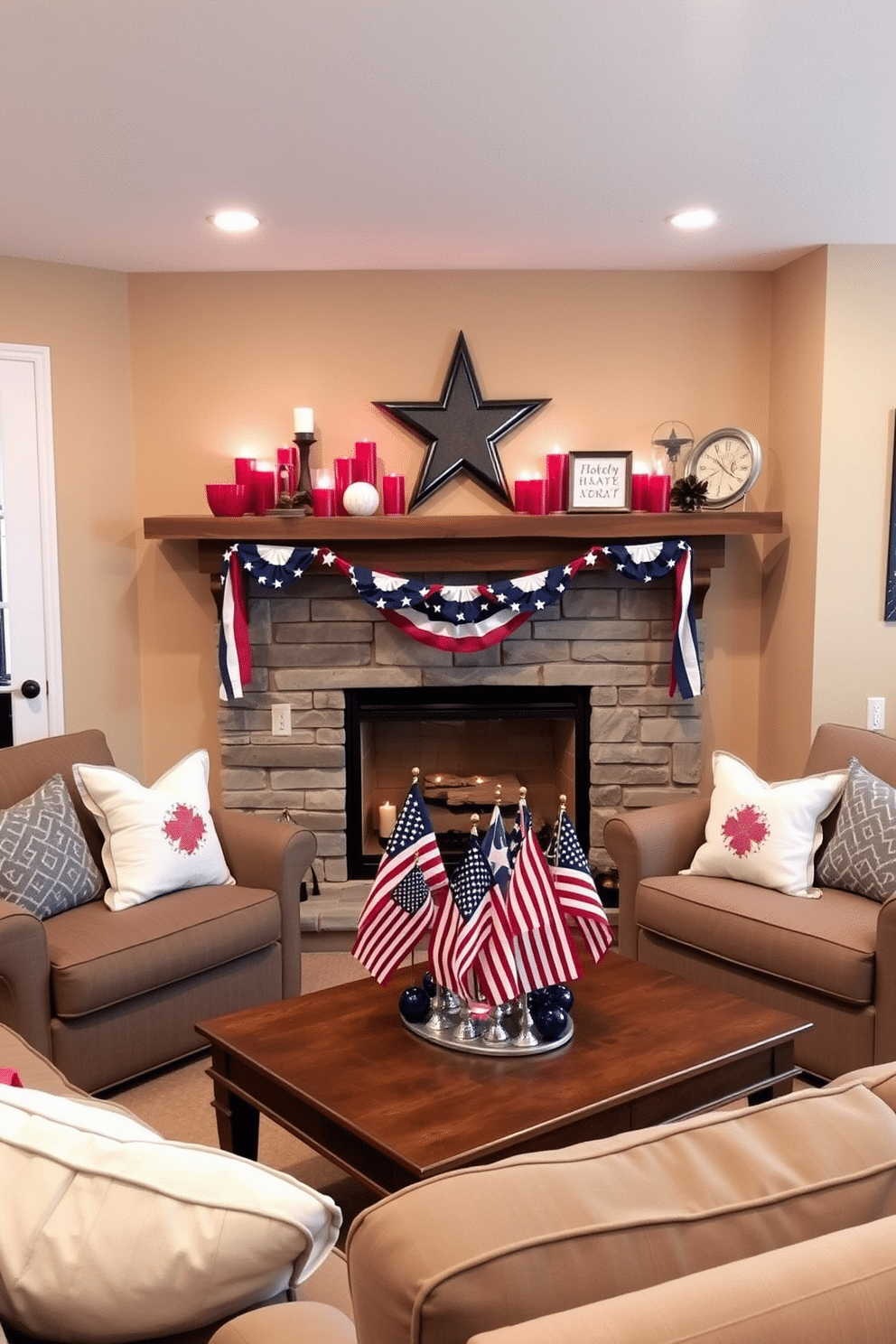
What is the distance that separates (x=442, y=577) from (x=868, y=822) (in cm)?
183

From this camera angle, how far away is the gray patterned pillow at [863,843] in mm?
3178

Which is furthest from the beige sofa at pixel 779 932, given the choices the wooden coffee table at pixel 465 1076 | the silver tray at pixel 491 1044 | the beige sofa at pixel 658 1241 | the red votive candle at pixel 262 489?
the beige sofa at pixel 658 1241

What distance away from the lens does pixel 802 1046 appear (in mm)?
3059

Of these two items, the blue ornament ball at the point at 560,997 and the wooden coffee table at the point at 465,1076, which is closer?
the wooden coffee table at the point at 465,1076

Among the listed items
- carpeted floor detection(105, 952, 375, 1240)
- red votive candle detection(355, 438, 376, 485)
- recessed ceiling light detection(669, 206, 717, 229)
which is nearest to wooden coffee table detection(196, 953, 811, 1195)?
carpeted floor detection(105, 952, 375, 1240)

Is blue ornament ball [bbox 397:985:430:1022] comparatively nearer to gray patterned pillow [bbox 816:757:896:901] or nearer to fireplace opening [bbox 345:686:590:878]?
gray patterned pillow [bbox 816:757:896:901]

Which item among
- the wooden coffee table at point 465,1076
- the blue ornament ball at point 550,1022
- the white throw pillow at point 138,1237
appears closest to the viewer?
the white throw pillow at point 138,1237

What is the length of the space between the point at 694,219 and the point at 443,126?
1.15 m

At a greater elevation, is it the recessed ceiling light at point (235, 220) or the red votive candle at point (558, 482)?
the recessed ceiling light at point (235, 220)

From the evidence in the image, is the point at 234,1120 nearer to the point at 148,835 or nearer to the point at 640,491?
the point at 148,835

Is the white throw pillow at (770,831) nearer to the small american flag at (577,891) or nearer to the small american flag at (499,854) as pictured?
the small american flag at (577,891)

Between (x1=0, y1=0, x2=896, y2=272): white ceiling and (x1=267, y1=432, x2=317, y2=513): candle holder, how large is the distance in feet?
2.11

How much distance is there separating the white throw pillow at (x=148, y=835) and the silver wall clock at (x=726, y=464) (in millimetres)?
2178

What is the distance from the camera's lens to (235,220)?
11.8 feet
